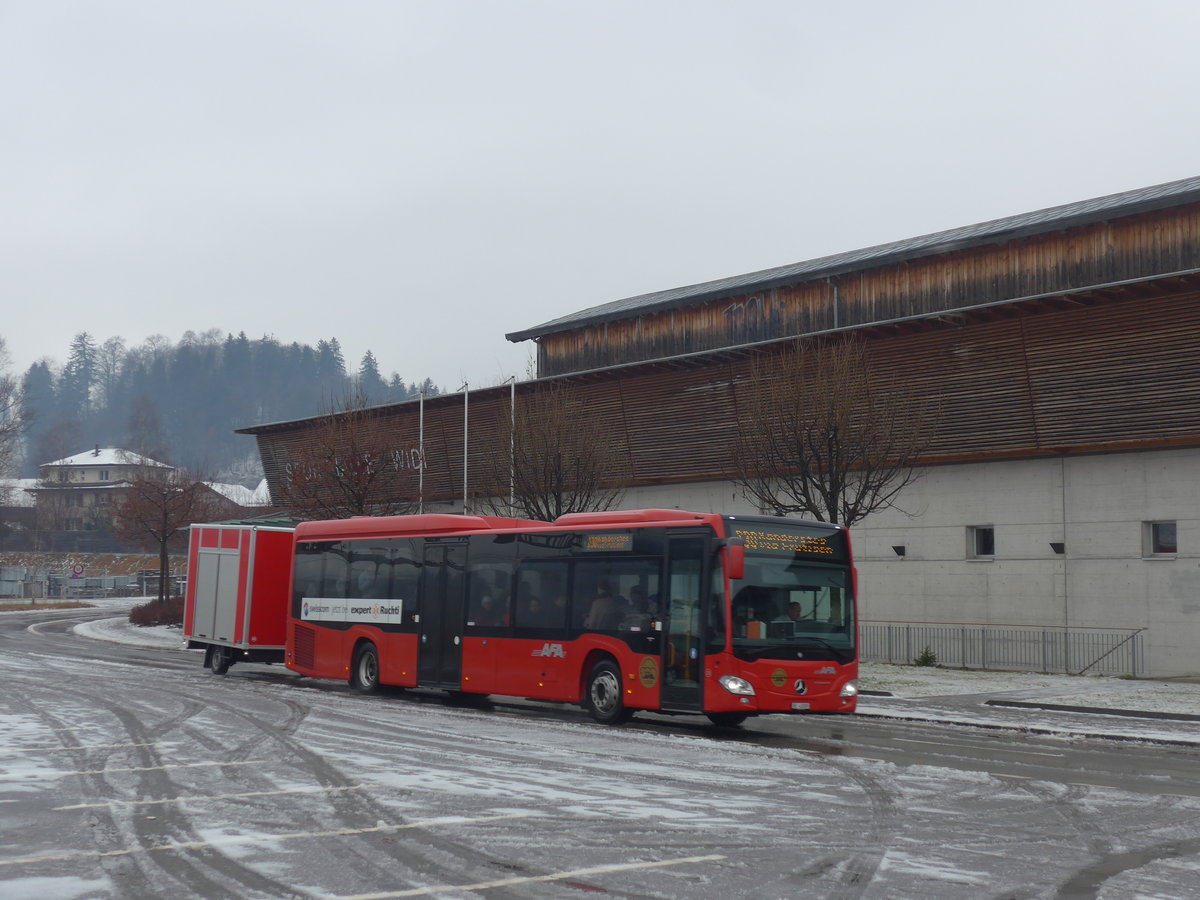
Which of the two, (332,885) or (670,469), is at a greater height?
(670,469)

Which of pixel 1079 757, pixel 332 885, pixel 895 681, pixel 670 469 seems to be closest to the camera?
pixel 332 885

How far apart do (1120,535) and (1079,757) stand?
585 inches

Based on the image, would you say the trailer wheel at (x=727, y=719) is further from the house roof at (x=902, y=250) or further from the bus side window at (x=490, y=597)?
the house roof at (x=902, y=250)

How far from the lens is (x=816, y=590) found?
17.8m

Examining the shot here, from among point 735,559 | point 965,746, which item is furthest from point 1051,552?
point 735,559

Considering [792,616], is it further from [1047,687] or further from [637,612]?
[1047,687]

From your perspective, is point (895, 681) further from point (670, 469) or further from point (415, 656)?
point (670, 469)

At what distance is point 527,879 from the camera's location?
7.82 m

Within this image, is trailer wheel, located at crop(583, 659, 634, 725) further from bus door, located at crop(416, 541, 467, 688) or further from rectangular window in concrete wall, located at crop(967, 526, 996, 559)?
rectangular window in concrete wall, located at crop(967, 526, 996, 559)

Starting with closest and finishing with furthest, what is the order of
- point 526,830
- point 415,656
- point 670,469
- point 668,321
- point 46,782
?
point 526,830 → point 46,782 → point 415,656 → point 670,469 → point 668,321

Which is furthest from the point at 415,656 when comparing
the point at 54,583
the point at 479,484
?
the point at 54,583

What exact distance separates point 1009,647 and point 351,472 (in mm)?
22292

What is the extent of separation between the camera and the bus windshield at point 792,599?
17.2 metres

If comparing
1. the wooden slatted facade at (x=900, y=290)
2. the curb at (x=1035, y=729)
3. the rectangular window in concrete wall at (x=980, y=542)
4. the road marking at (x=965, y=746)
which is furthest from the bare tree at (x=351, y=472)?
the road marking at (x=965, y=746)
